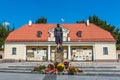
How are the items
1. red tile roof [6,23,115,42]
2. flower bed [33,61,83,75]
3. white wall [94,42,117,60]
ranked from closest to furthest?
flower bed [33,61,83,75]
white wall [94,42,117,60]
red tile roof [6,23,115,42]

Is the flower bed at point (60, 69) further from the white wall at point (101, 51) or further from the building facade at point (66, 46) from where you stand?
the white wall at point (101, 51)

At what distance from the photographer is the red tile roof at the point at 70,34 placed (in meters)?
39.5

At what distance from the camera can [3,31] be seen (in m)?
55.2

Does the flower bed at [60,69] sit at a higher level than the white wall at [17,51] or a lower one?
lower

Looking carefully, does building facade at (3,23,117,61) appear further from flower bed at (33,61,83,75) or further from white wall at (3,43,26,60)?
flower bed at (33,61,83,75)

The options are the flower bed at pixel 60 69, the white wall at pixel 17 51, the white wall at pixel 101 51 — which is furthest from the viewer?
the white wall at pixel 17 51

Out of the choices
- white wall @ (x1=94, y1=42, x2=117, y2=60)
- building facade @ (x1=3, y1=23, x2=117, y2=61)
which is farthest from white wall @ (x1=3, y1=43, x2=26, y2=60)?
white wall @ (x1=94, y1=42, x2=117, y2=60)

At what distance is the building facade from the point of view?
38.9 metres

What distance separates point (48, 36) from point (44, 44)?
1.90 meters

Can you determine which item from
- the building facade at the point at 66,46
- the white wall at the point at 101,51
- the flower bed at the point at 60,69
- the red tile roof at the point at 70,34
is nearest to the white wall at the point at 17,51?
the building facade at the point at 66,46

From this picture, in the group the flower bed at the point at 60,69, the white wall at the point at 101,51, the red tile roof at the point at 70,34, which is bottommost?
the flower bed at the point at 60,69

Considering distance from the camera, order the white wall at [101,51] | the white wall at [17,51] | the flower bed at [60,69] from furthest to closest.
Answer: the white wall at [17,51], the white wall at [101,51], the flower bed at [60,69]

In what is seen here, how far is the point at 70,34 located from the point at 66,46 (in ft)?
8.46

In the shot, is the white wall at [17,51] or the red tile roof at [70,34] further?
the red tile roof at [70,34]
